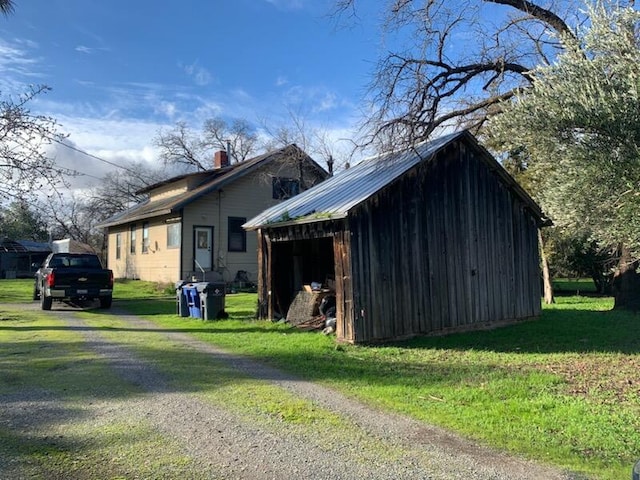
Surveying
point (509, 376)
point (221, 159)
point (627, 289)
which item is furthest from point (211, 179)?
point (509, 376)

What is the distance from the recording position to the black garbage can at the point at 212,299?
14.5m

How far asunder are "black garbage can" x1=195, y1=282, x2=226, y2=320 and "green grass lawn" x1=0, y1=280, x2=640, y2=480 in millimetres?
325

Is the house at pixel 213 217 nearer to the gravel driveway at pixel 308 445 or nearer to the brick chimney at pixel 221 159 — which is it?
the brick chimney at pixel 221 159

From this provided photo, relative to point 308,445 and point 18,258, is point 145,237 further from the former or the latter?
point 308,445

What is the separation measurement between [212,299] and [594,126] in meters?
10.4

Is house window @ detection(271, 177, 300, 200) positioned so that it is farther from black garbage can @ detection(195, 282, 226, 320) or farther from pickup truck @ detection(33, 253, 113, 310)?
black garbage can @ detection(195, 282, 226, 320)

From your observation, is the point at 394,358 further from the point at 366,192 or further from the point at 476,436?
the point at 476,436

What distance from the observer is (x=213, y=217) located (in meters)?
24.7

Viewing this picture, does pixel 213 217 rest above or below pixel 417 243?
above

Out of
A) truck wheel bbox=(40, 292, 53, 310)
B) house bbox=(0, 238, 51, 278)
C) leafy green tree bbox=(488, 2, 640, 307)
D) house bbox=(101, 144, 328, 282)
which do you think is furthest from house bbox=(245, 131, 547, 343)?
house bbox=(0, 238, 51, 278)

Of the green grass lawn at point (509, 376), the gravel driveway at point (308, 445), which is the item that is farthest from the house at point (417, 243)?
the gravel driveway at point (308, 445)

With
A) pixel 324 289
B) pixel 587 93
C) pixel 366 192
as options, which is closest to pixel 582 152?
pixel 587 93

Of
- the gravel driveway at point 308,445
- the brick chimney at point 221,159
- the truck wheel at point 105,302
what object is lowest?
the gravel driveway at point 308,445

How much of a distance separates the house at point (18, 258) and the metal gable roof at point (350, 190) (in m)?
37.2
